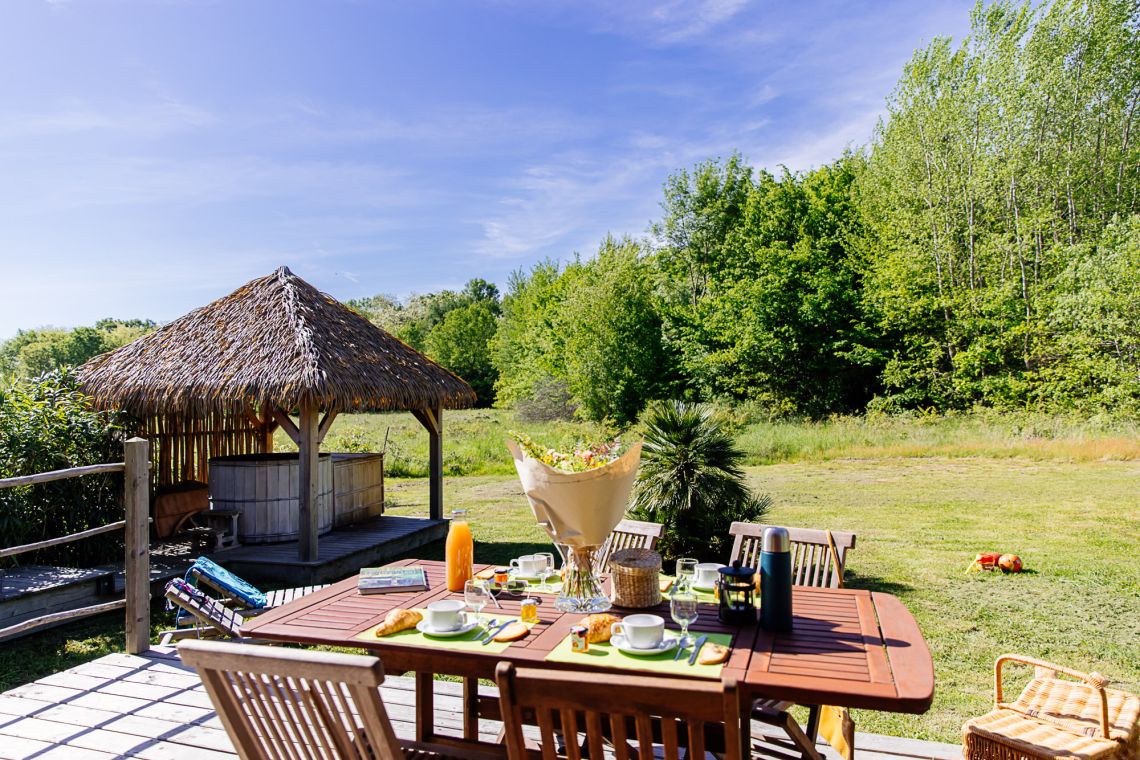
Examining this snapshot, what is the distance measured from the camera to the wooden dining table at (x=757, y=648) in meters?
2.02

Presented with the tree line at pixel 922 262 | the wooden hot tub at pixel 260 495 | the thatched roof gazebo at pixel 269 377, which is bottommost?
the wooden hot tub at pixel 260 495

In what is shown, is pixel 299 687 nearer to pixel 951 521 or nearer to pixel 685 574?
pixel 685 574

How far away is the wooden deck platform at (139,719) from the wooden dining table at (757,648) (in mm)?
909

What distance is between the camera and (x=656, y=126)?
103ft

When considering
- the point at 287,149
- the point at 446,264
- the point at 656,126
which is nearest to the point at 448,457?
the point at 656,126

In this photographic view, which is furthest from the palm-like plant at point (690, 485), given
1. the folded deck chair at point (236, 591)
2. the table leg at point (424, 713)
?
the table leg at point (424, 713)

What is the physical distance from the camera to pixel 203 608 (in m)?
4.85

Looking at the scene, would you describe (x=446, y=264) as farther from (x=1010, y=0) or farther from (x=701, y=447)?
(x=701, y=447)

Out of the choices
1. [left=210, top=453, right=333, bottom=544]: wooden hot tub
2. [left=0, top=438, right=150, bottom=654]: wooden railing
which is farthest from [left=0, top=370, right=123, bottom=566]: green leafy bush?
[left=0, top=438, right=150, bottom=654]: wooden railing

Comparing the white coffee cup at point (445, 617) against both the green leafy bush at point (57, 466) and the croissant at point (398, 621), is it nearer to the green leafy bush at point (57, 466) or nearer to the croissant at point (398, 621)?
the croissant at point (398, 621)

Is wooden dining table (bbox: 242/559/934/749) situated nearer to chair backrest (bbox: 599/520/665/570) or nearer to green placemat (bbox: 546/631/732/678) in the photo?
green placemat (bbox: 546/631/732/678)

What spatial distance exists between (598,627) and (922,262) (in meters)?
23.7

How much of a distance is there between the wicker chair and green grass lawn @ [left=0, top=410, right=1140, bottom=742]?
97cm

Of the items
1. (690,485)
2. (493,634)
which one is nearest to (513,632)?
(493,634)
